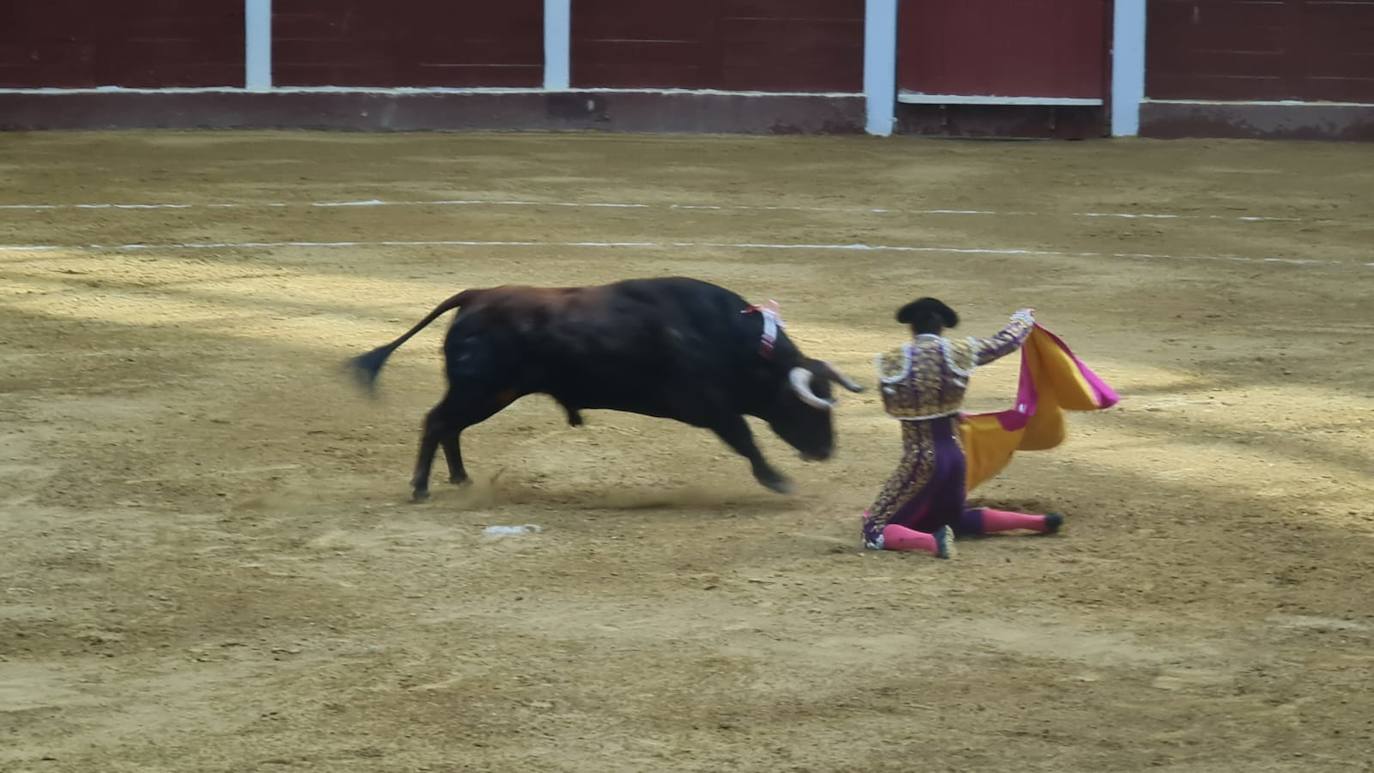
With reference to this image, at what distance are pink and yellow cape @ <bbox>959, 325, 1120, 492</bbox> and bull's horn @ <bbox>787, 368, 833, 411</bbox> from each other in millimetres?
399

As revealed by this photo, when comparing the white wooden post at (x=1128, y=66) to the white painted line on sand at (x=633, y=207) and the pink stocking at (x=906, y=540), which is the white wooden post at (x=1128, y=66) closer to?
the white painted line on sand at (x=633, y=207)

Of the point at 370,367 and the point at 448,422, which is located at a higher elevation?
the point at 370,367

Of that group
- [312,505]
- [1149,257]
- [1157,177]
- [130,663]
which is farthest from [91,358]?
[1157,177]

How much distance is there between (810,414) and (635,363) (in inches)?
19.1

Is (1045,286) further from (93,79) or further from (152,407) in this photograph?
(93,79)

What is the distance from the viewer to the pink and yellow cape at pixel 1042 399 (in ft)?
15.6

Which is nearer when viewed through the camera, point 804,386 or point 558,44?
point 804,386

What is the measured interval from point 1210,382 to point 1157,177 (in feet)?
17.9

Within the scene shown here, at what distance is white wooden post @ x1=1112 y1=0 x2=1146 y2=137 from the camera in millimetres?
13703

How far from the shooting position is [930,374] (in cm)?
449

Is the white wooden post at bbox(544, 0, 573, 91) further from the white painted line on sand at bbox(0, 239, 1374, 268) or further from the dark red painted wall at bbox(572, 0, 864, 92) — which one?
the white painted line on sand at bbox(0, 239, 1374, 268)

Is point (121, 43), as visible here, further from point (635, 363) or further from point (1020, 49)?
point (635, 363)

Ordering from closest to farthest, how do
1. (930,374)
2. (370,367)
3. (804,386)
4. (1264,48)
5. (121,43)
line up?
1. (930,374)
2. (804,386)
3. (370,367)
4. (121,43)
5. (1264,48)

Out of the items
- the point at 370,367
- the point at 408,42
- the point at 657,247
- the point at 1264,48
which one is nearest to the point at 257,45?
the point at 408,42
